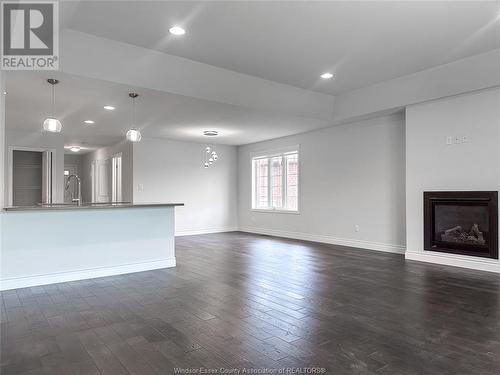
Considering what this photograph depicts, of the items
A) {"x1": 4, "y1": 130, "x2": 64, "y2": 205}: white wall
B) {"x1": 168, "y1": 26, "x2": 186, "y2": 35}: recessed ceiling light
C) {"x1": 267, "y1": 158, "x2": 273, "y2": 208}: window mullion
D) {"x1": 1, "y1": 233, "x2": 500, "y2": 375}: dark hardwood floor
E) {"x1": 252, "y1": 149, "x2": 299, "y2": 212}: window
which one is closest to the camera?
{"x1": 1, "y1": 233, "x2": 500, "y2": 375}: dark hardwood floor

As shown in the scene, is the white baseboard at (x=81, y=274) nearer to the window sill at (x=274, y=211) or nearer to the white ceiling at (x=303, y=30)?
the white ceiling at (x=303, y=30)

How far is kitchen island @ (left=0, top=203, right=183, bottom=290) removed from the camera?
3858mm

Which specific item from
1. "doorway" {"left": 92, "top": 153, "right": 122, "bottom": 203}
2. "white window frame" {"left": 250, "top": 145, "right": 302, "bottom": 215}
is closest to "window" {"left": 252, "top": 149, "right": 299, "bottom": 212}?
"white window frame" {"left": 250, "top": 145, "right": 302, "bottom": 215}

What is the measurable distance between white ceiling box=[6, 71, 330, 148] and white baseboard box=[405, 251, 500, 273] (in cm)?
292

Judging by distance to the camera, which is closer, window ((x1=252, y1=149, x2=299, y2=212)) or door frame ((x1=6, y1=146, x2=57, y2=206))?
door frame ((x1=6, y1=146, x2=57, y2=206))

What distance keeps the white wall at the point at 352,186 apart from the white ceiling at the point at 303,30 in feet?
5.46

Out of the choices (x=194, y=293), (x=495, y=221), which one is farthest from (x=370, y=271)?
(x=194, y=293)

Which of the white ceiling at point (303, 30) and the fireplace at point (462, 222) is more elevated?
the white ceiling at point (303, 30)

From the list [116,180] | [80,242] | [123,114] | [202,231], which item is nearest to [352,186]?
[202,231]

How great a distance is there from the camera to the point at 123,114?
5977 millimetres

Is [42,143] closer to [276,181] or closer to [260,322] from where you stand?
[276,181]

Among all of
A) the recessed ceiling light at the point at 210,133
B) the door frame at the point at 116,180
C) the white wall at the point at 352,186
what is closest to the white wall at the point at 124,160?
the door frame at the point at 116,180

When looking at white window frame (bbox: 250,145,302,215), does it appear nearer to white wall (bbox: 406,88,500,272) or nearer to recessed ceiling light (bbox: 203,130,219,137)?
recessed ceiling light (bbox: 203,130,219,137)

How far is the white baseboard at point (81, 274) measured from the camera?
12.6ft
